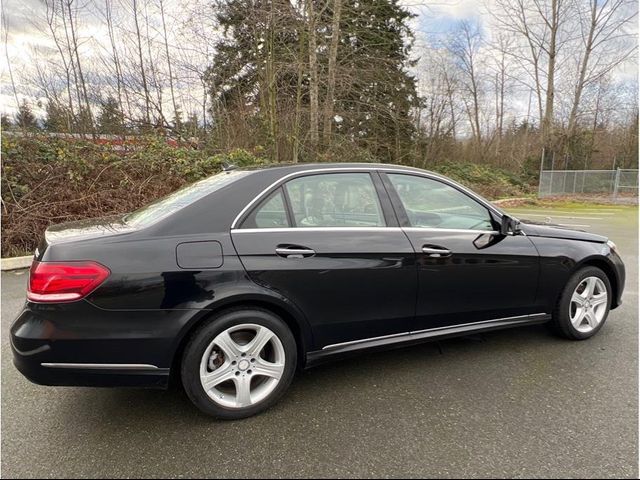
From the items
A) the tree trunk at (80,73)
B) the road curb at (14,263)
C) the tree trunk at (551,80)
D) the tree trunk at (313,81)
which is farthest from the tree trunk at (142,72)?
the tree trunk at (551,80)

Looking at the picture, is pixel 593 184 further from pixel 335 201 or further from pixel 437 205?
pixel 335 201

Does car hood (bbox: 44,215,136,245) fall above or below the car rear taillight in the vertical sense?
above

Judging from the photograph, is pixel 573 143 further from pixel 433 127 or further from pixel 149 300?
pixel 149 300

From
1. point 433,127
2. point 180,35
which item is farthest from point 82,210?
point 433,127

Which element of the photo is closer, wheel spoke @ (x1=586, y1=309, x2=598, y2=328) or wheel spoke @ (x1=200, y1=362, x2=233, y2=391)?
wheel spoke @ (x1=200, y1=362, x2=233, y2=391)

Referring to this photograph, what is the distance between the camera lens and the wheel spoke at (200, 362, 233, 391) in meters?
2.41

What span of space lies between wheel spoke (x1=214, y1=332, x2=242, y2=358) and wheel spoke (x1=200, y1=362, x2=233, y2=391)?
0.07 metres

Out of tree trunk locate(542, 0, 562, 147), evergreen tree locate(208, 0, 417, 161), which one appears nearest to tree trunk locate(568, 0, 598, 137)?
tree trunk locate(542, 0, 562, 147)

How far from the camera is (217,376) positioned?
2453 millimetres

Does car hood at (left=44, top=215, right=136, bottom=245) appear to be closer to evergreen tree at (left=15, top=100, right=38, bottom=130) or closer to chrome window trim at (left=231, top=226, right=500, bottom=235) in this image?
A: chrome window trim at (left=231, top=226, right=500, bottom=235)

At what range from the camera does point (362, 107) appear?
14078mm

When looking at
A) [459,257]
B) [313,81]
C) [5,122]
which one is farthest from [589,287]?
[5,122]

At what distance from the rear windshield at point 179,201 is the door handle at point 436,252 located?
134 cm

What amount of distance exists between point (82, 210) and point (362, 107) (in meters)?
9.30
